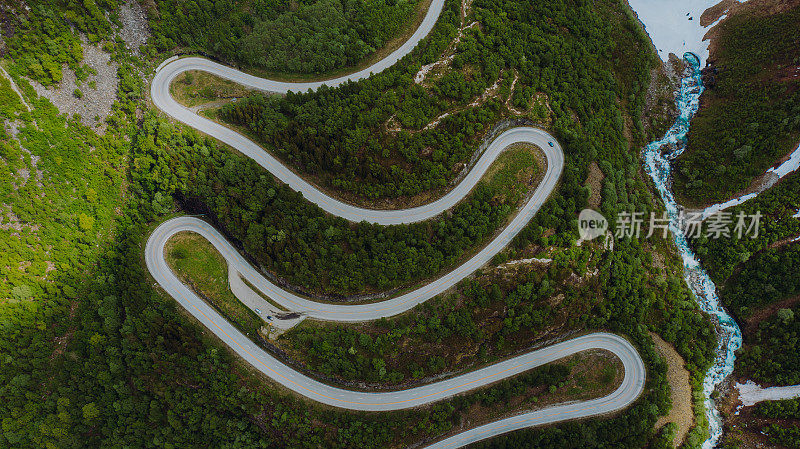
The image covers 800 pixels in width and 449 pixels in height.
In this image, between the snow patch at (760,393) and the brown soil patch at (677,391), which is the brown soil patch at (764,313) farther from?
the brown soil patch at (677,391)

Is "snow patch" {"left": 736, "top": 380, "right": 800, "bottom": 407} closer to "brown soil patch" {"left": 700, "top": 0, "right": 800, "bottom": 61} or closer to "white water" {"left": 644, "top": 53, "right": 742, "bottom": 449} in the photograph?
"white water" {"left": 644, "top": 53, "right": 742, "bottom": 449}

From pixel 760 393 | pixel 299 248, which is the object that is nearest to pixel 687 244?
pixel 760 393

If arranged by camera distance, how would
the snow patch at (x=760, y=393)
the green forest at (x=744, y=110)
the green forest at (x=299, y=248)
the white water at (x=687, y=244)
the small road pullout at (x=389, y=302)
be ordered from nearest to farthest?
the green forest at (x=299, y=248), the small road pullout at (x=389, y=302), the snow patch at (x=760, y=393), the white water at (x=687, y=244), the green forest at (x=744, y=110)

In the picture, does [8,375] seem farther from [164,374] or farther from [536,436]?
[536,436]

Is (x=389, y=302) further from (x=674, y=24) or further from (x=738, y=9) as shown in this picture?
(x=738, y=9)

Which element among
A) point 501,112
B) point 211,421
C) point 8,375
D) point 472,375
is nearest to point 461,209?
point 501,112

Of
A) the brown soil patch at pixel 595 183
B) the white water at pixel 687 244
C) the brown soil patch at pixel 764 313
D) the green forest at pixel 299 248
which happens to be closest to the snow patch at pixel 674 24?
the white water at pixel 687 244
